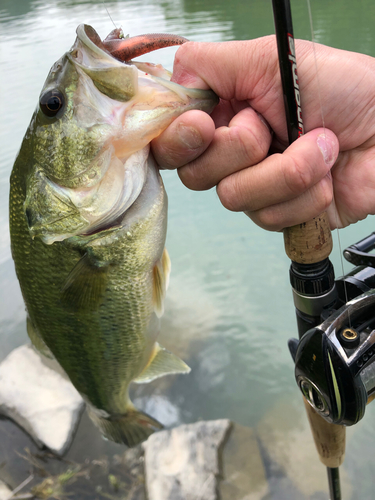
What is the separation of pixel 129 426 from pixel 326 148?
1268 millimetres

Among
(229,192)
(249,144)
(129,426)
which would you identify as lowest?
(129,426)

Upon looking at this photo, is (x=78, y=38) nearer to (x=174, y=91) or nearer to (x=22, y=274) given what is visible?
(x=174, y=91)

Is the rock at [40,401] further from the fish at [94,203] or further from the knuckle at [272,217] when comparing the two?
the knuckle at [272,217]

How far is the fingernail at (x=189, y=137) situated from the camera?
856 millimetres

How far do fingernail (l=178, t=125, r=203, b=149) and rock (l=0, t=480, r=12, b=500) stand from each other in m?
2.15

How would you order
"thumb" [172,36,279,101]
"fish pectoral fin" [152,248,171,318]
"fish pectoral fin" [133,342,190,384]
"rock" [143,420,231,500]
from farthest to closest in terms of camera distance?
"rock" [143,420,231,500]
"fish pectoral fin" [133,342,190,384]
"fish pectoral fin" [152,248,171,318]
"thumb" [172,36,279,101]

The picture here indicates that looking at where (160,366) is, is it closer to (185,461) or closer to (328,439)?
(328,439)

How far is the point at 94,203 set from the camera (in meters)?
0.91

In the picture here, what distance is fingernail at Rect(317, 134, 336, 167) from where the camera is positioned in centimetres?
91

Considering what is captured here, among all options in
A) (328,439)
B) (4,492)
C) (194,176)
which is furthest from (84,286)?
(4,492)

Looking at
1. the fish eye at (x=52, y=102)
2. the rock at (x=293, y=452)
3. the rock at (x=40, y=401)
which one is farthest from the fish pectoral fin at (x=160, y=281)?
the rock at (x=40, y=401)

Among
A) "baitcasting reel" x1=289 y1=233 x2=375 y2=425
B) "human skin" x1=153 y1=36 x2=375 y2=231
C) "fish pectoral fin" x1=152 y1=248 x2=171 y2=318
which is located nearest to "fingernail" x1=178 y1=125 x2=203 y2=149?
"human skin" x1=153 y1=36 x2=375 y2=231

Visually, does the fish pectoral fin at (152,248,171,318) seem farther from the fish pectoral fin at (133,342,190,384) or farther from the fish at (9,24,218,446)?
the fish pectoral fin at (133,342,190,384)

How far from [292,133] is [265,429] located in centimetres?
191
